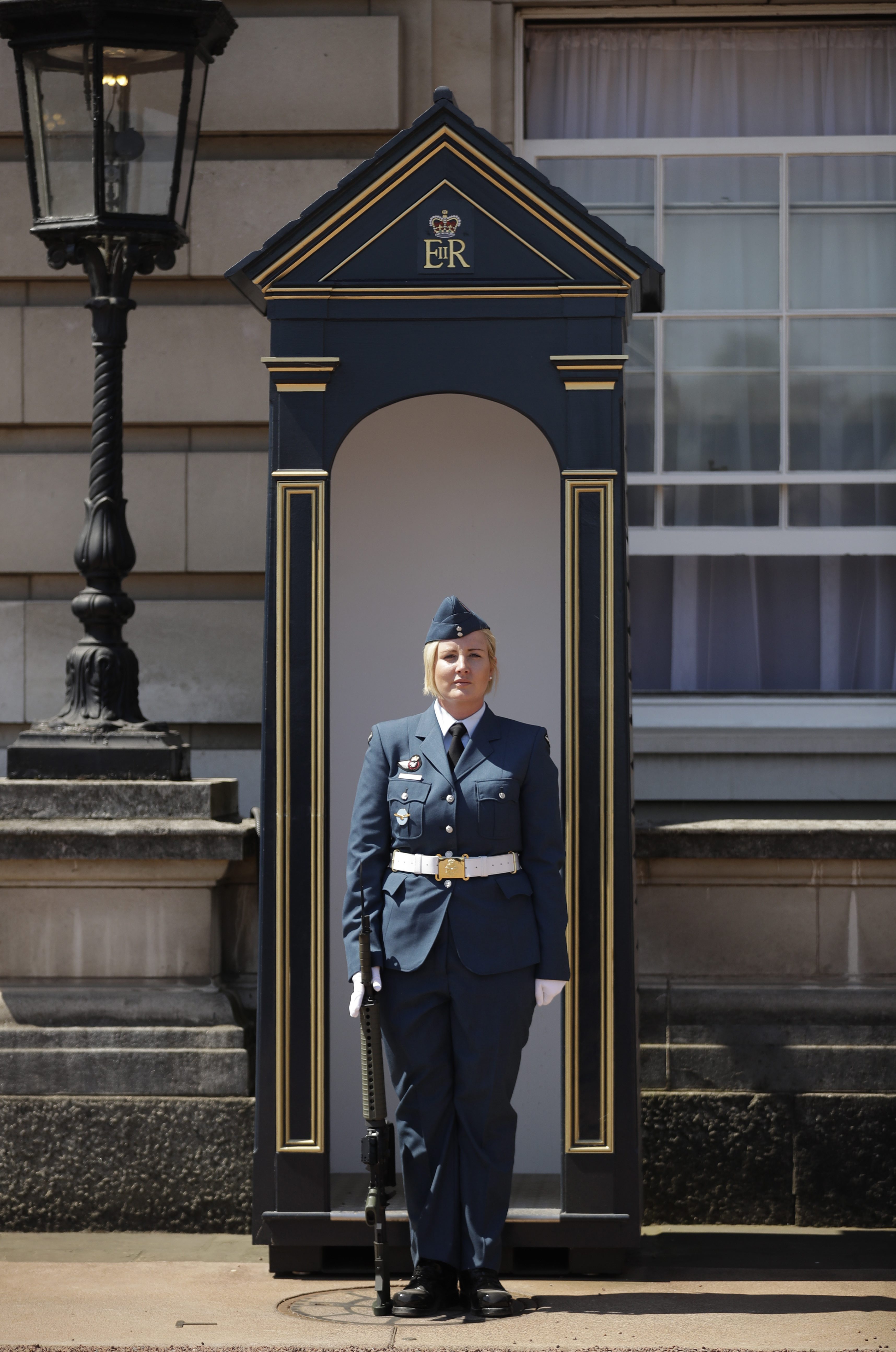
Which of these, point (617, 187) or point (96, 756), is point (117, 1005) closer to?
point (96, 756)

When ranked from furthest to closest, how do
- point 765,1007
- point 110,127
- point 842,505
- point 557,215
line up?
point 842,505
point 765,1007
point 110,127
point 557,215

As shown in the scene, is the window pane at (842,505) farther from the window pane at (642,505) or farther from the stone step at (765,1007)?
the stone step at (765,1007)

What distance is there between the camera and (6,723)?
620cm

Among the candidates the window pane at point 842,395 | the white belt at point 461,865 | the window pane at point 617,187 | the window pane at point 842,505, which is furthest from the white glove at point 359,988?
the window pane at point 617,187

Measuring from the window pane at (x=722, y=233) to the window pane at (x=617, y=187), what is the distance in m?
0.07

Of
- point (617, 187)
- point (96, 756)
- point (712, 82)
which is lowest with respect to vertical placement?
point (96, 756)

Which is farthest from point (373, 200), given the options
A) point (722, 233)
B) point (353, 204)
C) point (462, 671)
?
point (722, 233)

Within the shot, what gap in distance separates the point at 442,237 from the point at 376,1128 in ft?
7.42

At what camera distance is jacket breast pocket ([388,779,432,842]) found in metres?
3.89

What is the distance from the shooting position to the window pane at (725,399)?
6.20 meters

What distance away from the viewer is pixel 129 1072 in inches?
183

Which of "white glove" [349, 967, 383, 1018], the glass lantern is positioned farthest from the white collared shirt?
the glass lantern

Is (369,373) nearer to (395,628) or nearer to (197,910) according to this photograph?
(395,628)

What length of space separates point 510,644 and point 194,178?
2568 mm
